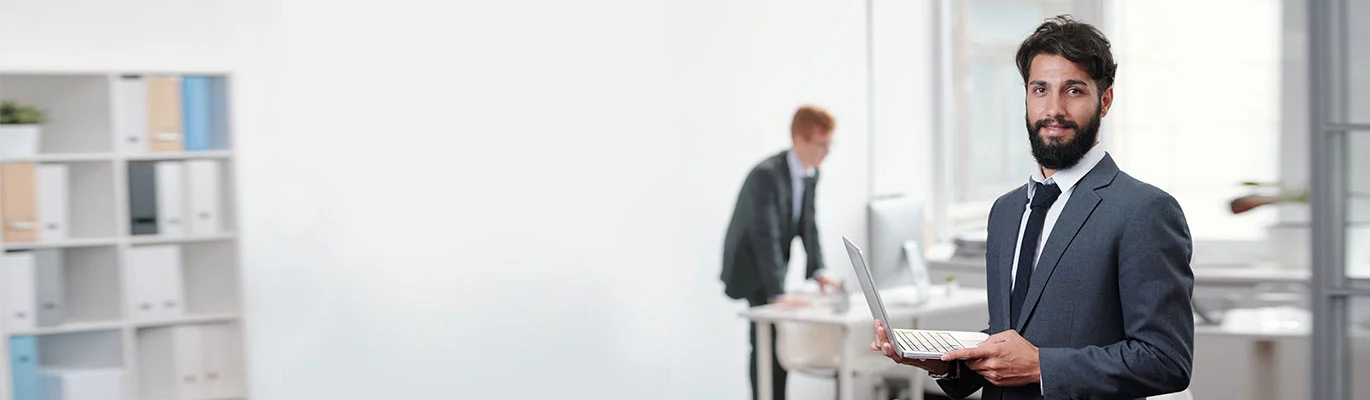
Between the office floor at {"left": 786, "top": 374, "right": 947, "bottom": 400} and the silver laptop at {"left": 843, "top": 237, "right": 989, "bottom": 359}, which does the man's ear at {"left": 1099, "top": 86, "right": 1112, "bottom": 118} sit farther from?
the office floor at {"left": 786, "top": 374, "right": 947, "bottom": 400}

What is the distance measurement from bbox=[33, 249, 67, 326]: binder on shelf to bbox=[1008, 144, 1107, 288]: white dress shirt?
3164 mm

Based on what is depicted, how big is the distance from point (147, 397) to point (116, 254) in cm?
50

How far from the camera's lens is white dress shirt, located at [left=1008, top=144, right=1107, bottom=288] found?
1.94m

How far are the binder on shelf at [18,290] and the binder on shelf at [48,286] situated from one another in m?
0.04

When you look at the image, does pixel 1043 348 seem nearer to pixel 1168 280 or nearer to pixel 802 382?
pixel 1168 280

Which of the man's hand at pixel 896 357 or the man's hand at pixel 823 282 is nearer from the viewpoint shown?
the man's hand at pixel 896 357

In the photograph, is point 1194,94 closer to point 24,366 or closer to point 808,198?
point 808,198

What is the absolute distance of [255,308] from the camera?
187 inches

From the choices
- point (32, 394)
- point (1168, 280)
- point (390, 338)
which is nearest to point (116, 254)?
point (32, 394)

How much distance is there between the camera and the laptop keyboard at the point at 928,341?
1972 mm

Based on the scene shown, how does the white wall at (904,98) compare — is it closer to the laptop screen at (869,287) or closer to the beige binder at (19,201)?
the beige binder at (19,201)

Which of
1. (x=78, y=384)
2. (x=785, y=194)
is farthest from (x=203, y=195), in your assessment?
(x=785, y=194)

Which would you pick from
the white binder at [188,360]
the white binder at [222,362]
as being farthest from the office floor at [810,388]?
the white binder at [188,360]

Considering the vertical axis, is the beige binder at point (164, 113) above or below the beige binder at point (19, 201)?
above
